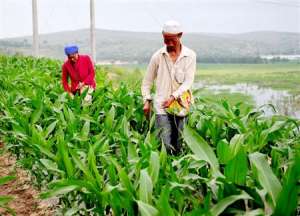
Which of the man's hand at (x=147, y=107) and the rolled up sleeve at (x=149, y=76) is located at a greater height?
the rolled up sleeve at (x=149, y=76)

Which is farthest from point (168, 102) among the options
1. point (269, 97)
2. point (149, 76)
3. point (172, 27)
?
point (269, 97)

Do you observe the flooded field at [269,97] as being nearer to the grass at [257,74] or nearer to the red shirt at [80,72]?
the grass at [257,74]

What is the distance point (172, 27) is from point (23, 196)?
190cm

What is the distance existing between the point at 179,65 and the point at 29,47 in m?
15.5

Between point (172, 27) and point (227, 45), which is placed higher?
point (172, 27)

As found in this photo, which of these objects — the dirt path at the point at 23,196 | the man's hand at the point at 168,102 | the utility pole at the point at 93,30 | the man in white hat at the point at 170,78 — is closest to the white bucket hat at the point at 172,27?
the man in white hat at the point at 170,78

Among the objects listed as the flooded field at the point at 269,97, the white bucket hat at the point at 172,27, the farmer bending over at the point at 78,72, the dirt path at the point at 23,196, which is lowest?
the dirt path at the point at 23,196

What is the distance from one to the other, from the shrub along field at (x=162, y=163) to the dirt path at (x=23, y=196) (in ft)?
0.90

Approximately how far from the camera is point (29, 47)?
64.1 ft

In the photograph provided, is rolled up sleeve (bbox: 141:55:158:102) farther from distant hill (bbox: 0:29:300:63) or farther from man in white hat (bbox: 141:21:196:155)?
distant hill (bbox: 0:29:300:63)

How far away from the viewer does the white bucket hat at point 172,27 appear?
14.0 feet

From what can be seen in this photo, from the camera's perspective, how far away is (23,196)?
4996mm

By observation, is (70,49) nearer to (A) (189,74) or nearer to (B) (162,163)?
(A) (189,74)

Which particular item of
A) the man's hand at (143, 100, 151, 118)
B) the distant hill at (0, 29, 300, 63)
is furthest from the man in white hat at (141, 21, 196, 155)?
the distant hill at (0, 29, 300, 63)
